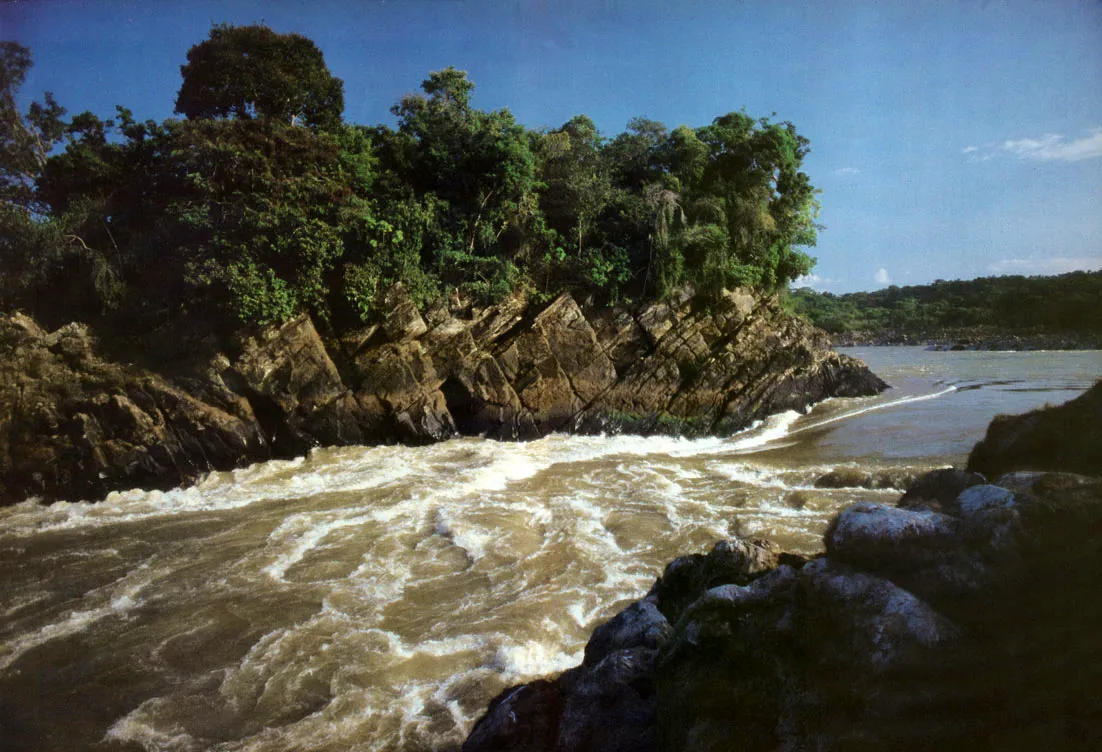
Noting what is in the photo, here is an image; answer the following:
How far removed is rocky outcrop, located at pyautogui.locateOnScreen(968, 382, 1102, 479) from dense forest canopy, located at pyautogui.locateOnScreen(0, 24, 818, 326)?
41.2ft

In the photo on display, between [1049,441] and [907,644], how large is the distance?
10.3ft

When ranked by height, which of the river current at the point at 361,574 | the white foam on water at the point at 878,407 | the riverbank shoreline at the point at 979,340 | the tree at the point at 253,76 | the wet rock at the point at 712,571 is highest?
the tree at the point at 253,76

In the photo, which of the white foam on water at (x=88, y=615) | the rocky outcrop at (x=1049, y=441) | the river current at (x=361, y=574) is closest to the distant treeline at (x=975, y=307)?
the river current at (x=361, y=574)

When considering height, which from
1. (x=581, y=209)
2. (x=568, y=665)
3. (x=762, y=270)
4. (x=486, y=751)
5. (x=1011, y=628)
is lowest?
(x=568, y=665)

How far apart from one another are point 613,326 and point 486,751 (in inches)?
551

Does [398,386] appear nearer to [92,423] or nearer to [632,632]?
[92,423]

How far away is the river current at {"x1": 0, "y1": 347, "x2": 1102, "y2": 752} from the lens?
4.86 meters

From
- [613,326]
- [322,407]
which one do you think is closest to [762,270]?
[613,326]

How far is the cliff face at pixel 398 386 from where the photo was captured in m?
12.1

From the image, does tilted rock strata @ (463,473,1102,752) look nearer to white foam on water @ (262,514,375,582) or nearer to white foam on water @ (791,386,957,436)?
white foam on water @ (262,514,375,582)

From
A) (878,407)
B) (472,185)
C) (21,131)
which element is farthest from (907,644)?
(21,131)

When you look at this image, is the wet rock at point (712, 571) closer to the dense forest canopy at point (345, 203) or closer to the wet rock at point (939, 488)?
the wet rock at point (939, 488)

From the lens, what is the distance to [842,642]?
7.93ft

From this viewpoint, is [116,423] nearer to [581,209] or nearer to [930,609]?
[581,209]
